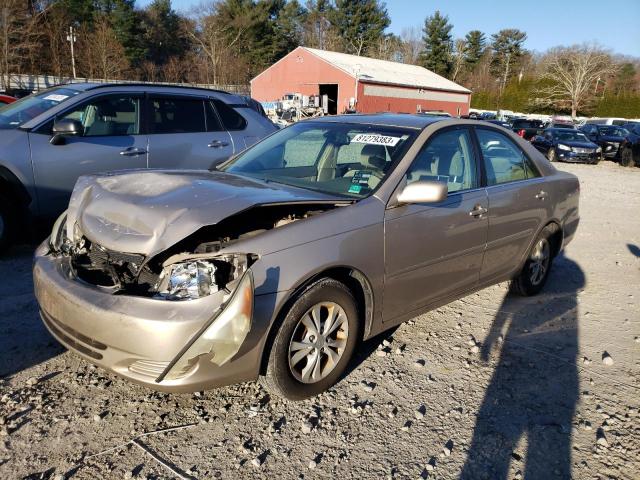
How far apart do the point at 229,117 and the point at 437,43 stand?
228 feet

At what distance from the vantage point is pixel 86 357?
2.74 metres

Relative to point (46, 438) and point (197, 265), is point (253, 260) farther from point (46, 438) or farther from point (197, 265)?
point (46, 438)

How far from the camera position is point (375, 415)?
3.00 m

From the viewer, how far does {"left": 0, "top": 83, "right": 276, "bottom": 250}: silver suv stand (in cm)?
525

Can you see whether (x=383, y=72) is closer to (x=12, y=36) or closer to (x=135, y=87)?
(x=12, y=36)

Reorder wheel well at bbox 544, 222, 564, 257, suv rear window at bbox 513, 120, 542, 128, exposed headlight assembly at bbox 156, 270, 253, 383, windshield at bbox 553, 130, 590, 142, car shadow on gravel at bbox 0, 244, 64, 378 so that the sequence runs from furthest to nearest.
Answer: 1. suv rear window at bbox 513, 120, 542, 128
2. windshield at bbox 553, 130, 590, 142
3. wheel well at bbox 544, 222, 564, 257
4. car shadow on gravel at bbox 0, 244, 64, 378
5. exposed headlight assembly at bbox 156, 270, 253, 383

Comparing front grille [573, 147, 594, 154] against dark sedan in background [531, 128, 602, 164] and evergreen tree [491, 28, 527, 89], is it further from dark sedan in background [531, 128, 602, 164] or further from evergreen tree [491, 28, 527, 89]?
evergreen tree [491, 28, 527, 89]

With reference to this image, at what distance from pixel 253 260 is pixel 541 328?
116 inches

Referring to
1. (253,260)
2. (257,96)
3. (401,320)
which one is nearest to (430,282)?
(401,320)

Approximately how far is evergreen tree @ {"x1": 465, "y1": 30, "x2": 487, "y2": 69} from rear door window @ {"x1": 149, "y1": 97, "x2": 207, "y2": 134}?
79154mm

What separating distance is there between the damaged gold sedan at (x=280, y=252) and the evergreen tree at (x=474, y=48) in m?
80.9

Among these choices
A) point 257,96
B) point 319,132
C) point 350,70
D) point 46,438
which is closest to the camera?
point 46,438

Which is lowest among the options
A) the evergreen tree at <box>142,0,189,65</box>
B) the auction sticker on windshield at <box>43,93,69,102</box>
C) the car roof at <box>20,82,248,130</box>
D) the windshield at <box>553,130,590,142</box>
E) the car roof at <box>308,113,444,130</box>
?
the windshield at <box>553,130,590,142</box>

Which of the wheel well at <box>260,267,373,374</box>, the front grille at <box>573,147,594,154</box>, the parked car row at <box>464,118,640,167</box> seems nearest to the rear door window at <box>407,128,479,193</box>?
the wheel well at <box>260,267,373,374</box>
